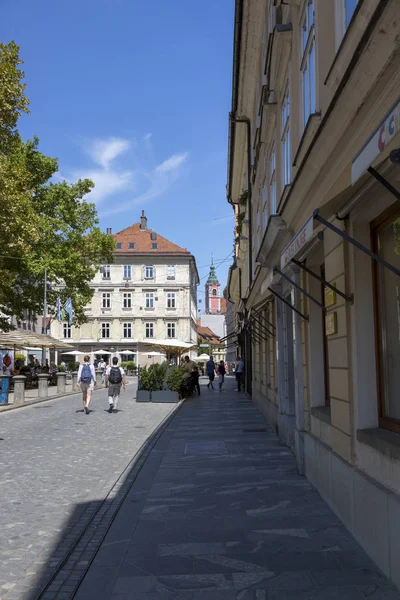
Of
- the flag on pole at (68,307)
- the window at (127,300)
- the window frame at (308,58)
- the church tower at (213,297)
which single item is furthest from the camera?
the church tower at (213,297)

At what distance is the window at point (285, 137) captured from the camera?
10.6 metres

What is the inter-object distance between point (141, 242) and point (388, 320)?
71377 mm

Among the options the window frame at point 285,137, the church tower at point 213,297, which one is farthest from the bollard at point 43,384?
the church tower at point 213,297

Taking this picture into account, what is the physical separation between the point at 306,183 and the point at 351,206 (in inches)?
91.8

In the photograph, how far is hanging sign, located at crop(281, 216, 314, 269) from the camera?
18.8 feet

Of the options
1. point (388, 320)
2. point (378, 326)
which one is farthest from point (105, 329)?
point (388, 320)

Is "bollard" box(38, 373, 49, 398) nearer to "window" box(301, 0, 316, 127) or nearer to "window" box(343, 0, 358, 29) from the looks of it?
"window" box(301, 0, 316, 127)

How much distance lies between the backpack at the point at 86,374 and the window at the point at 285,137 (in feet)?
32.5

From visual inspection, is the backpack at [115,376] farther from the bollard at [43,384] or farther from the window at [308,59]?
the window at [308,59]

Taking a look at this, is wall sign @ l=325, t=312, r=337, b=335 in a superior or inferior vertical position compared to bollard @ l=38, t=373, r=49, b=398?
superior

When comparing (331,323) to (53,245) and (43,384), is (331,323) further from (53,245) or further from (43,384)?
(53,245)

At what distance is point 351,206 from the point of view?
514 centimetres

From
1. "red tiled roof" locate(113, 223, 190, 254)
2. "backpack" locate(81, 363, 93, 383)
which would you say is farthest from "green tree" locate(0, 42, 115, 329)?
"red tiled roof" locate(113, 223, 190, 254)

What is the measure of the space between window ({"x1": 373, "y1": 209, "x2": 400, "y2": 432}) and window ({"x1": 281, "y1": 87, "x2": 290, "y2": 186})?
Answer: 228 inches
